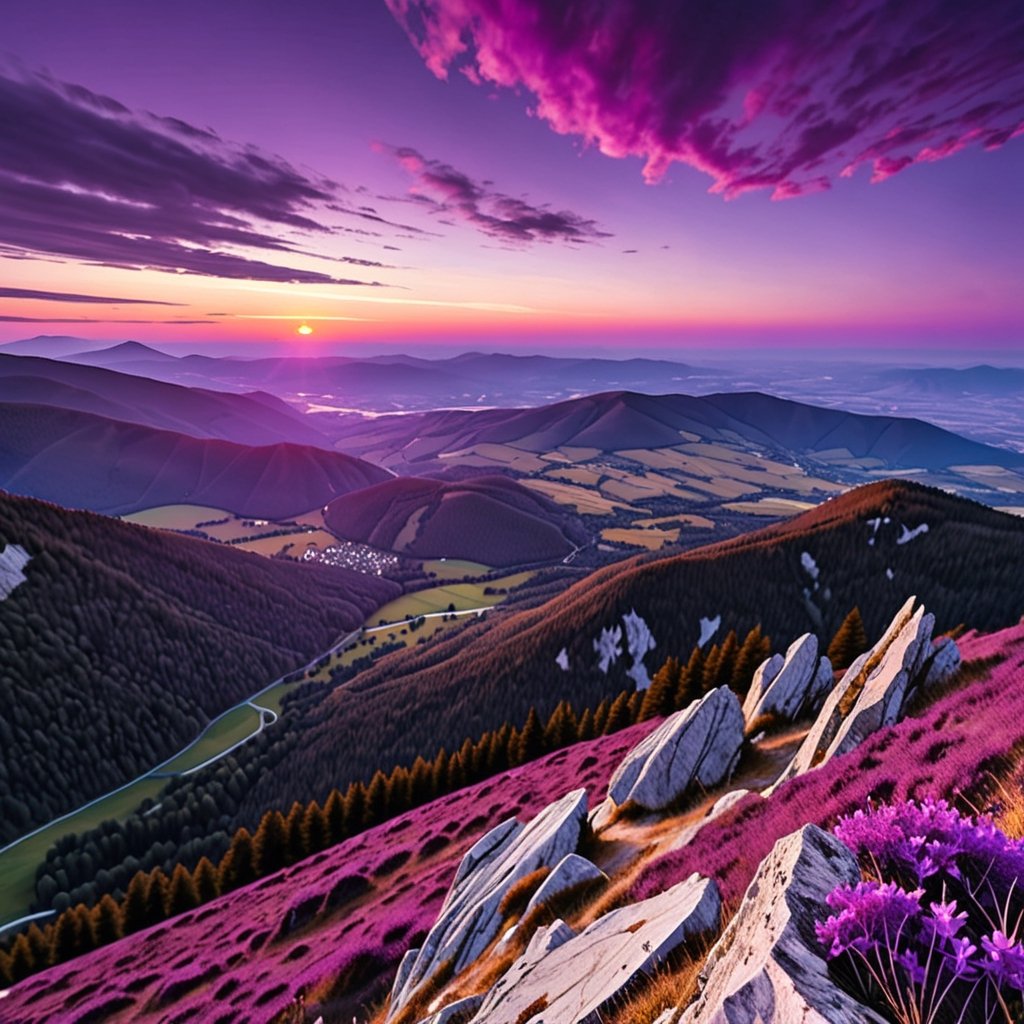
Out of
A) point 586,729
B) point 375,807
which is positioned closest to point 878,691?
point 586,729

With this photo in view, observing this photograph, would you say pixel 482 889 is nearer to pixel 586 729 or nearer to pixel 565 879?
pixel 565 879

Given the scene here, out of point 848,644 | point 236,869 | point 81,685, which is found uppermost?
point 848,644

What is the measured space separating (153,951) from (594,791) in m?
45.6

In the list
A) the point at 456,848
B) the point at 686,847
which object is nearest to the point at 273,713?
the point at 456,848

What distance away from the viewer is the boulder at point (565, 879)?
1773cm

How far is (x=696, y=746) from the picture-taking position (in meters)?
26.7

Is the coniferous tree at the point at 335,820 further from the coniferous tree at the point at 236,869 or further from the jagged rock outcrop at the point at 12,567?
the jagged rock outcrop at the point at 12,567

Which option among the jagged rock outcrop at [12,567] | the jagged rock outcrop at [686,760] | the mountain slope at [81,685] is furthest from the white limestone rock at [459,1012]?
the jagged rock outcrop at [12,567]

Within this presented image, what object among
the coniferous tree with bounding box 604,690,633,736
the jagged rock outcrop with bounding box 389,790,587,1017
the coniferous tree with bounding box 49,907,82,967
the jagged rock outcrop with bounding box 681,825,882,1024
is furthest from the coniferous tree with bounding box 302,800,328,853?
the jagged rock outcrop with bounding box 681,825,882,1024

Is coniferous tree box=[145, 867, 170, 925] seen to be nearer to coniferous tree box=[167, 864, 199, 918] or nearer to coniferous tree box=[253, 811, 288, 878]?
coniferous tree box=[167, 864, 199, 918]

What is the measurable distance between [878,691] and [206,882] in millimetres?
76351

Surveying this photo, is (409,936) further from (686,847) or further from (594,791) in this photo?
(686,847)

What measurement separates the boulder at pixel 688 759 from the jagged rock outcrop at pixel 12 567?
235668 mm

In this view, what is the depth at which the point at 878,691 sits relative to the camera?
21.4m
